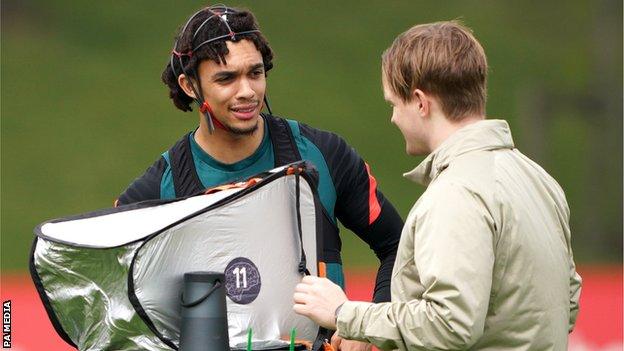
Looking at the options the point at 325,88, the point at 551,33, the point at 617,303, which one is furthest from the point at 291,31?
the point at 617,303

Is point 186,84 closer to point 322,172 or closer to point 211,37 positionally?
point 211,37

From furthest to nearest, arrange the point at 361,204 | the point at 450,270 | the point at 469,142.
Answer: the point at 361,204 → the point at 469,142 → the point at 450,270

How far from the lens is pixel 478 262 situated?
7.87 feet

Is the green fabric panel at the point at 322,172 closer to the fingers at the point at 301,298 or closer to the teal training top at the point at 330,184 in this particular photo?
the teal training top at the point at 330,184

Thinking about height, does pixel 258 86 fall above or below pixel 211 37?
below

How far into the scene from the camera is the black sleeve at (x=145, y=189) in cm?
327

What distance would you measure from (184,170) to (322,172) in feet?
1.20

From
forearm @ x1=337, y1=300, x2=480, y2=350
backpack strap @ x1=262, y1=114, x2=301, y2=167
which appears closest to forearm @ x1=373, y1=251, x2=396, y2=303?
backpack strap @ x1=262, y1=114, x2=301, y2=167

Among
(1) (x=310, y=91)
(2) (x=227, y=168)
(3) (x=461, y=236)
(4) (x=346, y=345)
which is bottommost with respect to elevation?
(4) (x=346, y=345)

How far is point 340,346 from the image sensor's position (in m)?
3.05

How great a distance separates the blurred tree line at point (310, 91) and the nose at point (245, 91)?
10742 millimetres

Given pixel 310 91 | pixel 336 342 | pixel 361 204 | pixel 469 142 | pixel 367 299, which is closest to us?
pixel 469 142

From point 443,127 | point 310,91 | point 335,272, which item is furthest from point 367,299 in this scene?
point 310,91

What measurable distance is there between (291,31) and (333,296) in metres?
14.2
